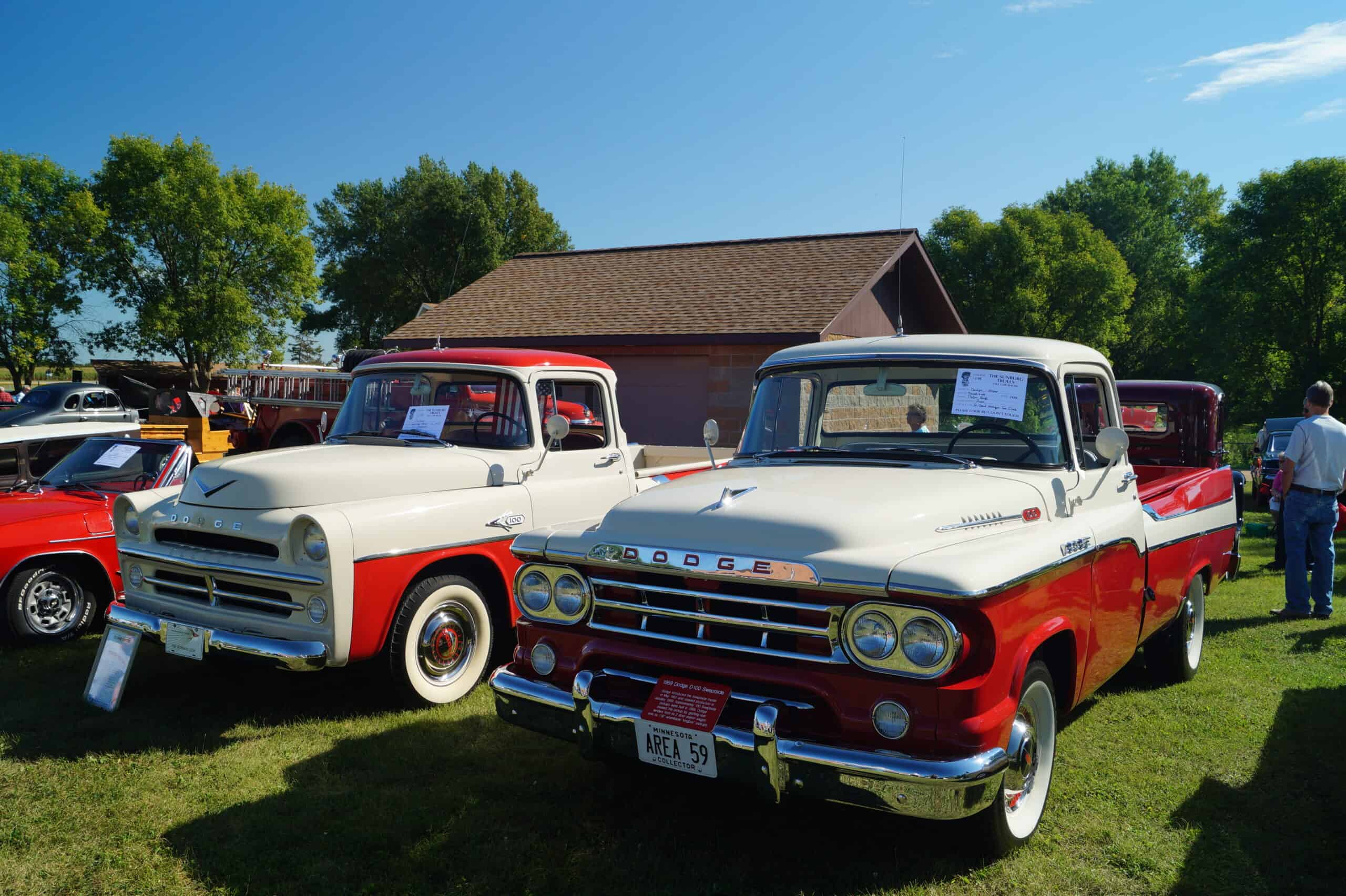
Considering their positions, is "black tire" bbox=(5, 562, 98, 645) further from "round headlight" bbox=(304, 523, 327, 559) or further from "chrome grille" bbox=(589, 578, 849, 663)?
"chrome grille" bbox=(589, 578, 849, 663)

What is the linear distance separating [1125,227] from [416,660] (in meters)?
55.7

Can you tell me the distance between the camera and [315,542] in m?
4.75

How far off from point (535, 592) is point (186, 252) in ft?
134

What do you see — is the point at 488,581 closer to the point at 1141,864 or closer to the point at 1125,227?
the point at 1141,864

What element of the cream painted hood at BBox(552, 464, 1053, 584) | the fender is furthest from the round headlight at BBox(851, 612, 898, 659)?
the fender

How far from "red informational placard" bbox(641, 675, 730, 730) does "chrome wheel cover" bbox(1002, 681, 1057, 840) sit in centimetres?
102

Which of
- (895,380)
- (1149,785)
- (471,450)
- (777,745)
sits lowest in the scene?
(1149,785)

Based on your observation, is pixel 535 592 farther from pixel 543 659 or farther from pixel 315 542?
pixel 315 542

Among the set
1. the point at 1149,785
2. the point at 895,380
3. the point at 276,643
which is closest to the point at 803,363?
the point at 895,380

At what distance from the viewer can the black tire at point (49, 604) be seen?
635 cm

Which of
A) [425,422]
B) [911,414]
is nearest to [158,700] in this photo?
[425,422]

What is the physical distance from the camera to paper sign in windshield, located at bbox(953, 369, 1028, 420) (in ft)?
14.0

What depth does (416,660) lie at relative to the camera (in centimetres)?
523

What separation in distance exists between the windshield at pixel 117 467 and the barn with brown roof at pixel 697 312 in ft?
31.0
